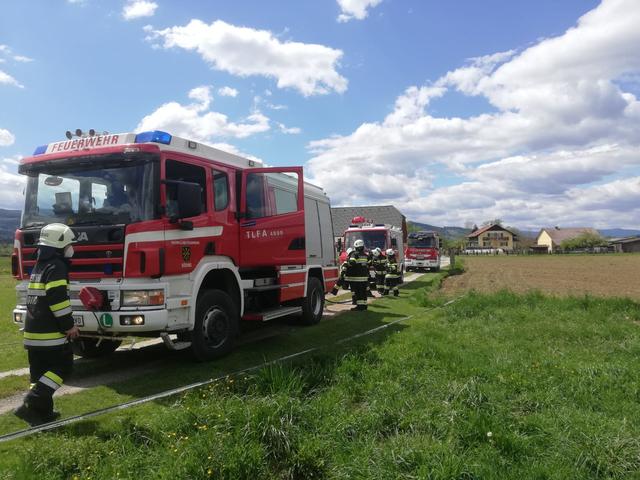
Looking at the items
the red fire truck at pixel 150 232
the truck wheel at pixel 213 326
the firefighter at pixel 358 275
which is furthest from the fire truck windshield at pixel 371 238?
the truck wheel at pixel 213 326

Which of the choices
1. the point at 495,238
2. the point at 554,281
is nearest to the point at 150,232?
the point at 554,281

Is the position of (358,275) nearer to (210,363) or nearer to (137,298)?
(210,363)

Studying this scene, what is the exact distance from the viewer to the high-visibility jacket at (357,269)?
12250 mm

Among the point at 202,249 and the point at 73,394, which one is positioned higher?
the point at 202,249

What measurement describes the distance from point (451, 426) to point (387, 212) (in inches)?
1678

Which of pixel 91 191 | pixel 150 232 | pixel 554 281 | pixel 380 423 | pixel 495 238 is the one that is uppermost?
pixel 495 238

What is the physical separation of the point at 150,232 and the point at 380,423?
11.3 ft

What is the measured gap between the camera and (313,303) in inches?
417

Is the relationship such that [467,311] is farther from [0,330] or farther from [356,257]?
[0,330]

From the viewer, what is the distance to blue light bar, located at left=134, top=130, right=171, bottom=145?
622 centimetres

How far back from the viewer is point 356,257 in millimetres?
12430

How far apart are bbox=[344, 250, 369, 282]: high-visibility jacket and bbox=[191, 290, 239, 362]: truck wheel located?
212 inches

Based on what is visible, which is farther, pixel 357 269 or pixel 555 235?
pixel 555 235

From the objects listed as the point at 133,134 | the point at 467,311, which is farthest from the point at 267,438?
the point at 467,311
